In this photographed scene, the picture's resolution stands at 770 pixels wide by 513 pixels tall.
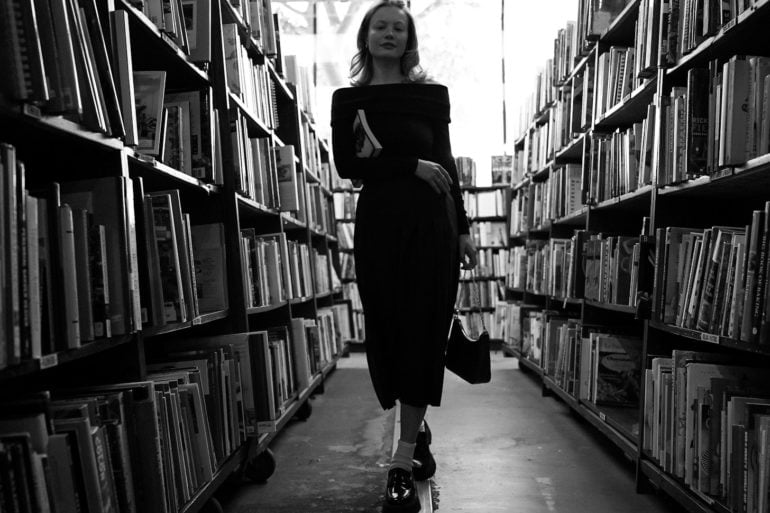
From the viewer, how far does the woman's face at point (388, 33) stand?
64.0 inches

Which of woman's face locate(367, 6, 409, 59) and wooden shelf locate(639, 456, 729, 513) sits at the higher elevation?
woman's face locate(367, 6, 409, 59)

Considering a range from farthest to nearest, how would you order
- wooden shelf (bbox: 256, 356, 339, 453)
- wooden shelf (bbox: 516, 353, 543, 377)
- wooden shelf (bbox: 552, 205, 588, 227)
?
1. wooden shelf (bbox: 516, 353, 543, 377)
2. wooden shelf (bbox: 552, 205, 588, 227)
3. wooden shelf (bbox: 256, 356, 339, 453)

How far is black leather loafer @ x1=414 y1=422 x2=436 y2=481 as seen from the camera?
5.62ft

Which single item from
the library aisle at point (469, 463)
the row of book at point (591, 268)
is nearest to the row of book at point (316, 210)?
the library aisle at point (469, 463)

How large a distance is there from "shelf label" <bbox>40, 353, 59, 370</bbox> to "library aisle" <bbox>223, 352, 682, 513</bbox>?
34.5 inches

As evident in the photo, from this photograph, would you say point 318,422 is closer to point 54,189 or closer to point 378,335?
point 378,335

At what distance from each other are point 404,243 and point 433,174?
0.20 meters

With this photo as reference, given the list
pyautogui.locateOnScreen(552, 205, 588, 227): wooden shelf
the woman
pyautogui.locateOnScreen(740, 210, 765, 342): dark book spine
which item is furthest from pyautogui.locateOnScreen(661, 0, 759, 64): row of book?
pyautogui.locateOnScreen(552, 205, 588, 227): wooden shelf

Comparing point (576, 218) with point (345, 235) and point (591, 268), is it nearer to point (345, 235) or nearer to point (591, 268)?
point (591, 268)

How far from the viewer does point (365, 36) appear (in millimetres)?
1717

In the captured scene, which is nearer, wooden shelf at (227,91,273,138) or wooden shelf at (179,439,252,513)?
wooden shelf at (179,439,252,513)

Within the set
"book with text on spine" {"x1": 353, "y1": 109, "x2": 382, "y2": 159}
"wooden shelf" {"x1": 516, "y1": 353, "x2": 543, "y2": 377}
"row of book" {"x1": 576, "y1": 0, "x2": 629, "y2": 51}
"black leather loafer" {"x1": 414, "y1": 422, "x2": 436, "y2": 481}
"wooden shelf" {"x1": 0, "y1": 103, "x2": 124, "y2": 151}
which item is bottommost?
"wooden shelf" {"x1": 516, "y1": 353, "x2": 543, "y2": 377}

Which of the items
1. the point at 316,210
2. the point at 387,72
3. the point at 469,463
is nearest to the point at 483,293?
the point at 316,210

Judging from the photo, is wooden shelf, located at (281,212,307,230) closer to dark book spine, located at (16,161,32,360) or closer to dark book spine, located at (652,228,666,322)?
dark book spine, located at (652,228,666,322)
